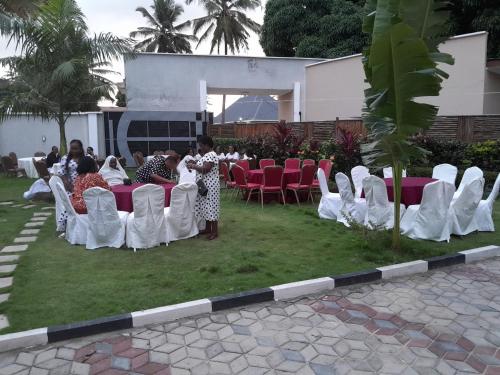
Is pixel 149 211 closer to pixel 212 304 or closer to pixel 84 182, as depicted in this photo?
pixel 84 182

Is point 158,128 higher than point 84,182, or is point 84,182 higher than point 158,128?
point 158,128

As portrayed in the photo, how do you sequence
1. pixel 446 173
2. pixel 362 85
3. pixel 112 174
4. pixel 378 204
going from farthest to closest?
pixel 362 85
pixel 112 174
pixel 446 173
pixel 378 204

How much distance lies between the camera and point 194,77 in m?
22.0

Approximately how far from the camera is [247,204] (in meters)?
10.5

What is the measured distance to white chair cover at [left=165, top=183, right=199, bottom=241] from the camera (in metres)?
6.56

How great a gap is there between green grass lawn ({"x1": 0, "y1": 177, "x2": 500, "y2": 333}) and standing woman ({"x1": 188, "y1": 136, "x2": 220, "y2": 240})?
0.38 metres

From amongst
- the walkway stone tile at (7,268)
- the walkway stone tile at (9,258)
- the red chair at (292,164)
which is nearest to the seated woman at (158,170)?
the walkway stone tile at (9,258)

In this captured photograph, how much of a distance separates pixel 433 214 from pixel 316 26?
22217mm

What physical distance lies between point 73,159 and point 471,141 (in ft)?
35.4

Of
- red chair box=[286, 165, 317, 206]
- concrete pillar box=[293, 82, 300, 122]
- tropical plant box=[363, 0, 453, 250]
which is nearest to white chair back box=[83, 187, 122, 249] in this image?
tropical plant box=[363, 0, 453, 250]

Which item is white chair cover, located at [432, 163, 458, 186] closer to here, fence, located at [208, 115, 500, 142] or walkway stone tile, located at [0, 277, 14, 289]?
fence, located at [208, 115, 500, 142]

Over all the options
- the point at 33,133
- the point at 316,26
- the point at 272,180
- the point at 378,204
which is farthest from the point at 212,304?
the point at 316,26

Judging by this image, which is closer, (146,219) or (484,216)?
(146,219)

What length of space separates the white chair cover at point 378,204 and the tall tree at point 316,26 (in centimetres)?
1985
